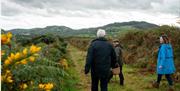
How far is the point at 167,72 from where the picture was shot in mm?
13930

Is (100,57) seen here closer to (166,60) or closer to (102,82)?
(102,82)

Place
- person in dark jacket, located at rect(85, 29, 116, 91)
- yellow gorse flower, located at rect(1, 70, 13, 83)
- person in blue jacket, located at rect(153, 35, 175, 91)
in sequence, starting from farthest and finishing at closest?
person in blue jacket, located at rect(153, 35, 175, 91), person in dark jacket, located at rect(85, 29, 116, 91), yellow gorse flower, located at rect(1, 70, 13, 83)

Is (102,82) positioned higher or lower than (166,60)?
lower

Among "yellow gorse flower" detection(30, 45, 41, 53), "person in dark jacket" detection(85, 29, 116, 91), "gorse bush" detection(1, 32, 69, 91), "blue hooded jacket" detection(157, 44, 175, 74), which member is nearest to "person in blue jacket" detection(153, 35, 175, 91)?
"blue hooded jacket" detection(157, 44, 175, 74)

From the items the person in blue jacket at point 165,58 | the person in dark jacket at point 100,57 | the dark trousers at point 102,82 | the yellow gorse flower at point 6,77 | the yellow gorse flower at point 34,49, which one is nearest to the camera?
the yellow gorse flower at point 34,49

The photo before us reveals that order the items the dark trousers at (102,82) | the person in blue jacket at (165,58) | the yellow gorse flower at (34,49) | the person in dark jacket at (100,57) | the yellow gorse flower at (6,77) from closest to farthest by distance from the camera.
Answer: the yellow gorse flower at (34,49) → the yellow gorse flower at (6,77) → the person in dark jacket at (100,57) → the dark trousers at (102,82) → the person in blue jacket at (165,58)

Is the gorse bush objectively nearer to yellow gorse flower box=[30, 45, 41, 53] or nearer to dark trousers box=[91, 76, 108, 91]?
yellow gorse flower box=[30, 45, 41, 53]

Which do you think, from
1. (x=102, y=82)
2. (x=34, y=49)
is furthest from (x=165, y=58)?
(x=34, y=49)

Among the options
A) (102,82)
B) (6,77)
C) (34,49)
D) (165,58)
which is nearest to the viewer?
(34,49)

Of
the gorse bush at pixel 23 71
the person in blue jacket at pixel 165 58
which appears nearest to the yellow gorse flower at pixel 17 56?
the gorse bush at pixel 23 71

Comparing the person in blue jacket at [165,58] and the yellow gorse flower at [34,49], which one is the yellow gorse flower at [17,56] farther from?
the person in blue jacket at [165,58]

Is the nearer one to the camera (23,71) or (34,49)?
(34,49)

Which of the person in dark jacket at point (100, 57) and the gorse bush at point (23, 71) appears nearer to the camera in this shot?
the gorse bush at point (23, 71)

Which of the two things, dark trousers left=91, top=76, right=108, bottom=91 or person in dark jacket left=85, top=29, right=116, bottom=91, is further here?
dark trousers left=91, top=76, right=108, bottom=91
